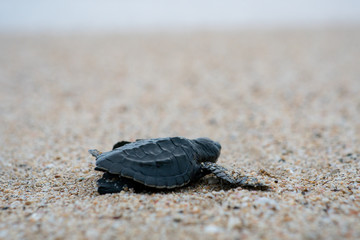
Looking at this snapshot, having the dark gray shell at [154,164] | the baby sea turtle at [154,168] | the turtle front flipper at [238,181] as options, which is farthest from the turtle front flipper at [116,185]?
the turtle front flipper at [238,181]

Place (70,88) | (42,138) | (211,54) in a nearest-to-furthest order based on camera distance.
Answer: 1. (42,138)
2. (70,88)
3. (211,54)

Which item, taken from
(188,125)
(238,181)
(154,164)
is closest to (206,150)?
(238,181)

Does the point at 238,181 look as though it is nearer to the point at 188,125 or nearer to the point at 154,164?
the point at 154,164

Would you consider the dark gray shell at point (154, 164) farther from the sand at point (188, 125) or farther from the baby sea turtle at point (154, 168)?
the sand at point (188, 125)

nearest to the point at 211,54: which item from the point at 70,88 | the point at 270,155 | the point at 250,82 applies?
the point at 250,82

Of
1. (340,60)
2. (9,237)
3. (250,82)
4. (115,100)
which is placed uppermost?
(340,60)

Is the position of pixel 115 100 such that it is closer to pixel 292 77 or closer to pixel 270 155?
pixel 270 155
